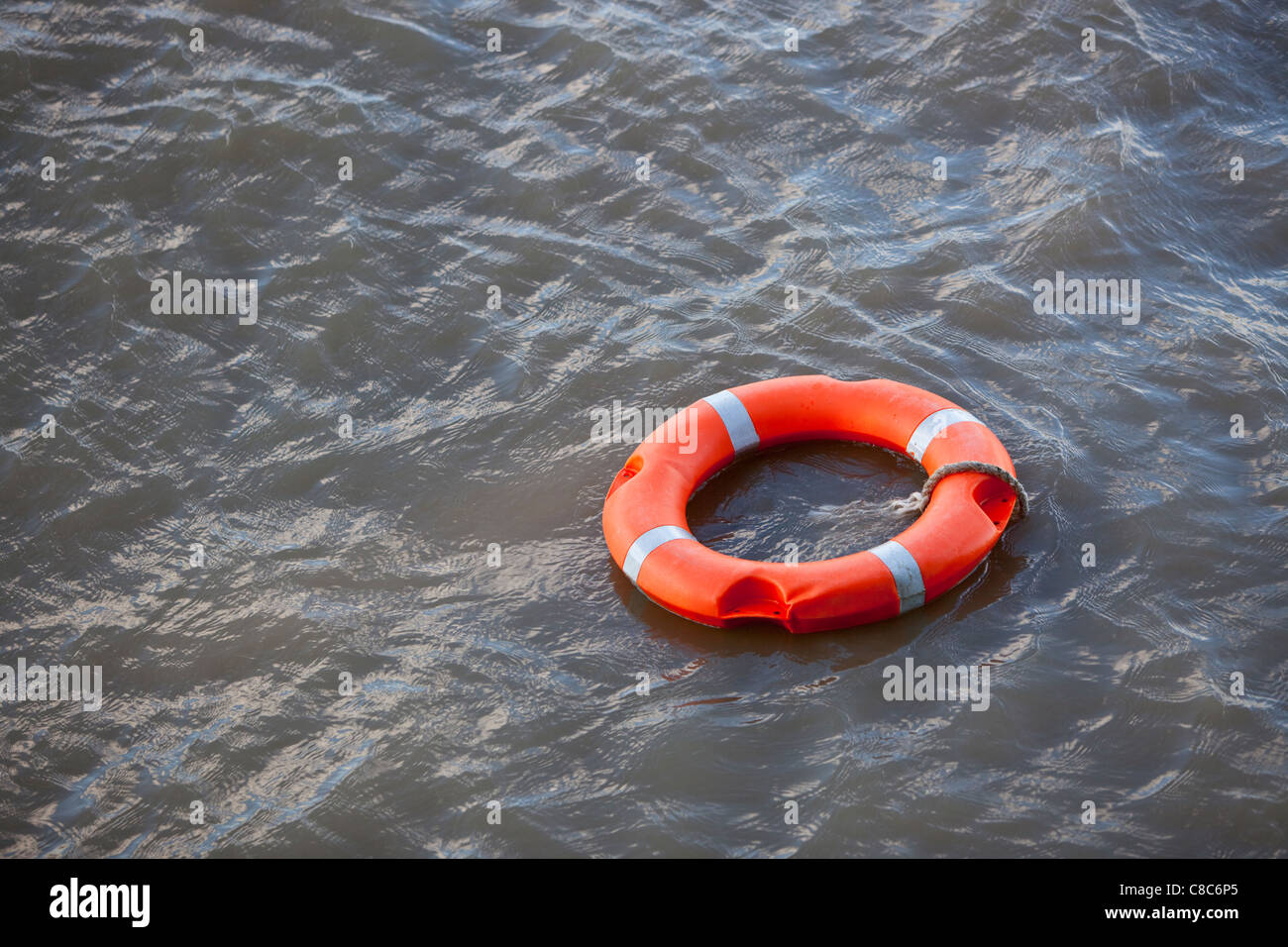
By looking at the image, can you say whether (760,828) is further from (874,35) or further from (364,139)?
(874,35)

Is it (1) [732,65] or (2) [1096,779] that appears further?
(1) [732,65]

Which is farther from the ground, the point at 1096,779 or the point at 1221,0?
the point at 1221,0

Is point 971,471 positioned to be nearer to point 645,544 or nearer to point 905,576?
point 905,576

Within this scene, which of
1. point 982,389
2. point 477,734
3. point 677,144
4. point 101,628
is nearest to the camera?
point 477,734

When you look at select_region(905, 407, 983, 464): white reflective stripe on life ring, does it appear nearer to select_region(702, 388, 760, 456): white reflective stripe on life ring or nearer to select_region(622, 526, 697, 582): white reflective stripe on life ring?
select_region(702, 388, 760, 456): white reflective stripe on life ring

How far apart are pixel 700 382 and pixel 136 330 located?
2.16 meters

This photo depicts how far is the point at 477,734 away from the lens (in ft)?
10.2

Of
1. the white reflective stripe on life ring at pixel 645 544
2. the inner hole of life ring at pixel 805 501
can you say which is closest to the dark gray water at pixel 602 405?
the inner hole of life ring at pixel 805 501

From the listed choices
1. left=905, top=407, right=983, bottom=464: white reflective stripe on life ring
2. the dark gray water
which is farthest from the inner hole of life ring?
left=905, top=407, right=983, bottom=464: white reflective stripe on life ring

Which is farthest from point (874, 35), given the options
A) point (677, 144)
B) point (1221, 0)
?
point (1221, 0)

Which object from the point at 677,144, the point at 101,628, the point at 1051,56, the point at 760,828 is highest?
the point at 1051,56

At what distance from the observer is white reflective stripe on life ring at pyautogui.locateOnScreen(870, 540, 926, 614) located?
327 centimetres

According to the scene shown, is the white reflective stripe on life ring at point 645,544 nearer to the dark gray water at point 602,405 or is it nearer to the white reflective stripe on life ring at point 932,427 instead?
the dark gray water at point 602,405

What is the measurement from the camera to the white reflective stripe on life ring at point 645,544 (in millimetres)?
3430
